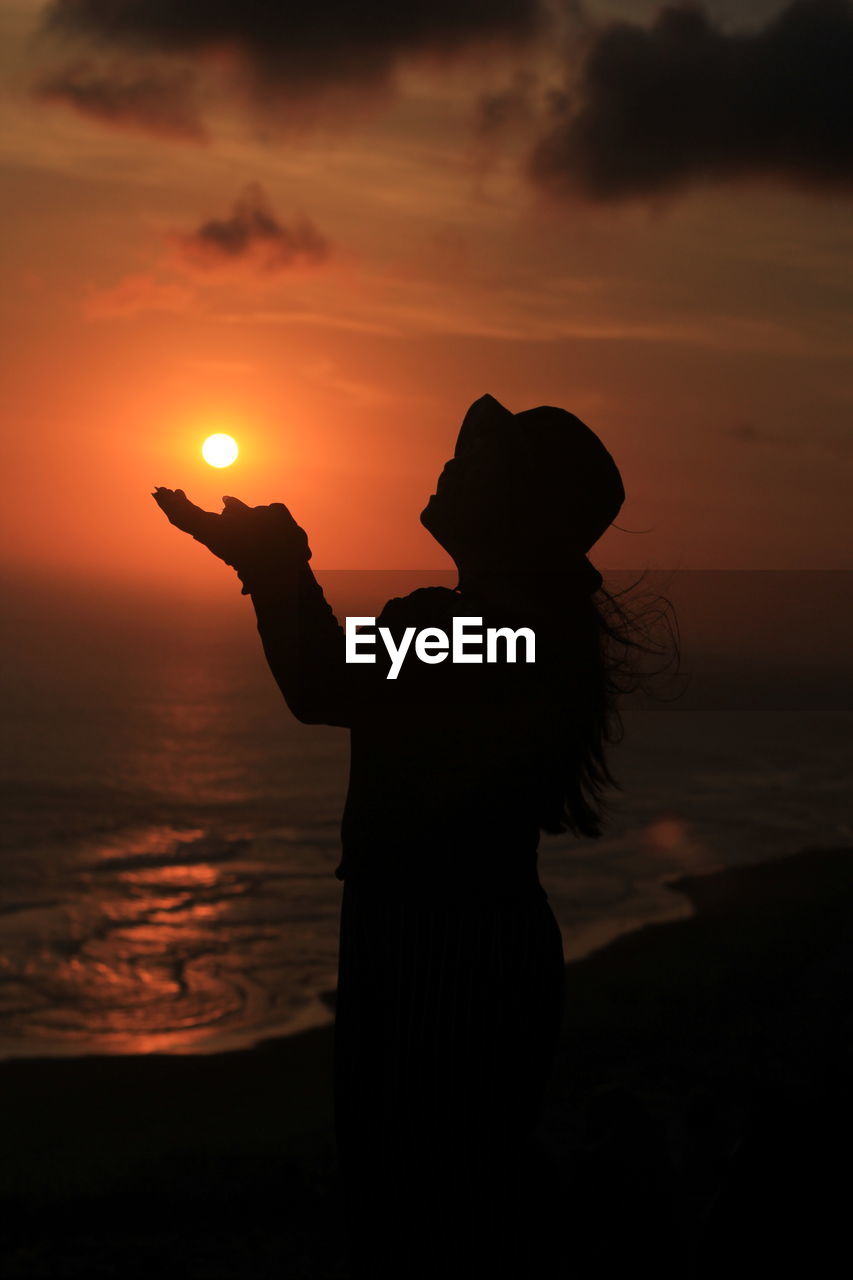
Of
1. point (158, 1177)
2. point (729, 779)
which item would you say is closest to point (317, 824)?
point (729, 779)

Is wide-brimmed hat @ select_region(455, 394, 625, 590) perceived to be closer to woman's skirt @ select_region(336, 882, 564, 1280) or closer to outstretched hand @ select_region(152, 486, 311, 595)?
outstretched hand @ select_region(152, 486, 311, 595)

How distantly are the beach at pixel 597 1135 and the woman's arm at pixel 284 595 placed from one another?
1216mm

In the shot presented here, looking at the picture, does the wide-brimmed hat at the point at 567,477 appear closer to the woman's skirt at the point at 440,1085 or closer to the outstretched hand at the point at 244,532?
the outstretched hand at the point at 244,532

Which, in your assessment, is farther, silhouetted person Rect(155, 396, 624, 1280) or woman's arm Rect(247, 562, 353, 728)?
silhouetted person Rect(155, 396, 624, 1280)

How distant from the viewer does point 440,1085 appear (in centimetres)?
255

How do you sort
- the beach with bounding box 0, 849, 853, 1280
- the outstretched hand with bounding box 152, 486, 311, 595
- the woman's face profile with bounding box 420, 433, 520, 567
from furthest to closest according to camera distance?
the beach with bounding box 0, 849, 853, 1280 → the woman's face profile with bounding box 420, 433, 520, 567 → the outstretched hand with bounding box 152, 486, 311, 595

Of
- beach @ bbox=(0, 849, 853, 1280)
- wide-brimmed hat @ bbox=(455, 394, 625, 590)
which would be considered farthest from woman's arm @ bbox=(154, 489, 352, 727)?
beach @ bbox=(0, 849, 853, 1280)

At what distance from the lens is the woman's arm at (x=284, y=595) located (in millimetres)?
2363

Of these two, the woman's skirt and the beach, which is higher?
the woman's skirt

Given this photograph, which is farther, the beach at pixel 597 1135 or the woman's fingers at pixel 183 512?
the beach at pixel 597 1135

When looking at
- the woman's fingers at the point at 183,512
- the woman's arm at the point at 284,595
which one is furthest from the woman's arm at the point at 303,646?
the woman's fingers at the point at 183,512

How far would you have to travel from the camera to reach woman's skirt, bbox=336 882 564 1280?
8.32ft

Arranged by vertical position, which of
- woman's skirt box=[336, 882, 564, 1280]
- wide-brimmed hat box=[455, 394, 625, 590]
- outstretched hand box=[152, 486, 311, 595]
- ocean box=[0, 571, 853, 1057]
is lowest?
ocean box=[0, 571, 853, 1057]

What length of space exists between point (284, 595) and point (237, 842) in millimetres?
41423
